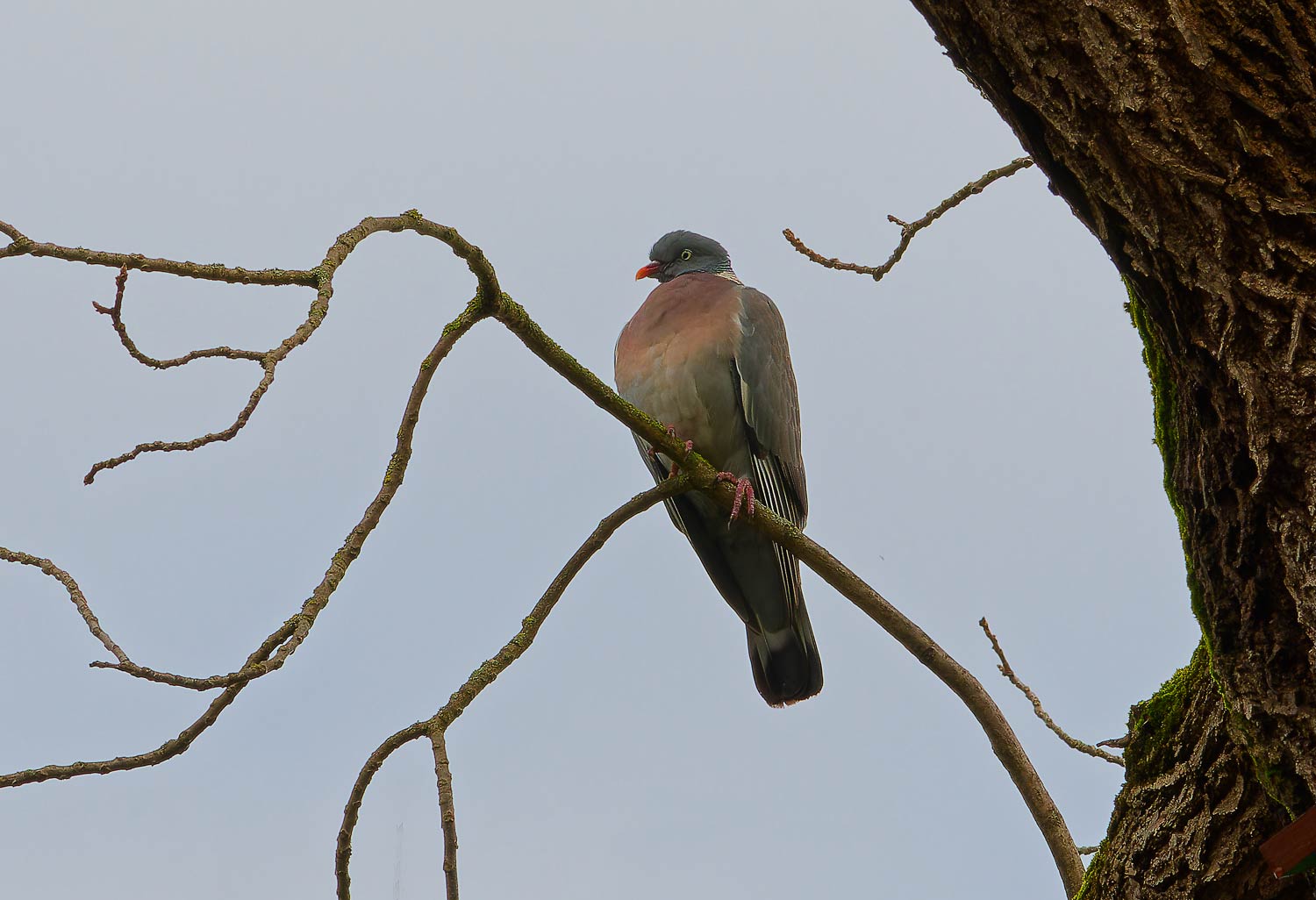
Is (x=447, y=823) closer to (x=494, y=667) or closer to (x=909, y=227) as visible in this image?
(x=494, y=667)

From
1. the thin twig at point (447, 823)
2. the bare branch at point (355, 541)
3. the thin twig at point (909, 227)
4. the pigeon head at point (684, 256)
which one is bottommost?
the thin twig at point (447, 823)

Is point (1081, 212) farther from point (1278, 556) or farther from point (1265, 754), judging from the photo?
point (1265, 754)

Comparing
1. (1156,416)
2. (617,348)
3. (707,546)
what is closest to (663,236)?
(617,348)

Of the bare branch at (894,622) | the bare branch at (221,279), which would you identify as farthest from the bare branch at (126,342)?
the bare branch at (894,622)

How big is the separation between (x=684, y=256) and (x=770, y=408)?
1223 mm

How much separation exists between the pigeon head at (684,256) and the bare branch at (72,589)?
143 inches

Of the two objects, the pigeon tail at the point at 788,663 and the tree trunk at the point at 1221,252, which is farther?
the pigeon tail at the point at 788,663

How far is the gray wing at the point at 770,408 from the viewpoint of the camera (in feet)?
14.4

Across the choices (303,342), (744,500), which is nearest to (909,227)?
(744,500)

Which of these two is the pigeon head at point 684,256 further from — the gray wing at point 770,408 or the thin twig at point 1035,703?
the thin twig at point 1035,703

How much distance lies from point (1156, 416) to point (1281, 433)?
263mm

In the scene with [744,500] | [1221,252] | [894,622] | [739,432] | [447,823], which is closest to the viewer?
[1221,252]

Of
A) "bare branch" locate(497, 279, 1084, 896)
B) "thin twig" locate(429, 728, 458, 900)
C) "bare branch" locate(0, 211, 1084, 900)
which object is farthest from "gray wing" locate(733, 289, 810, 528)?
"thin twig" locate(429, 728, 458, 900)

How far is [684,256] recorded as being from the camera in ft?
17.6
